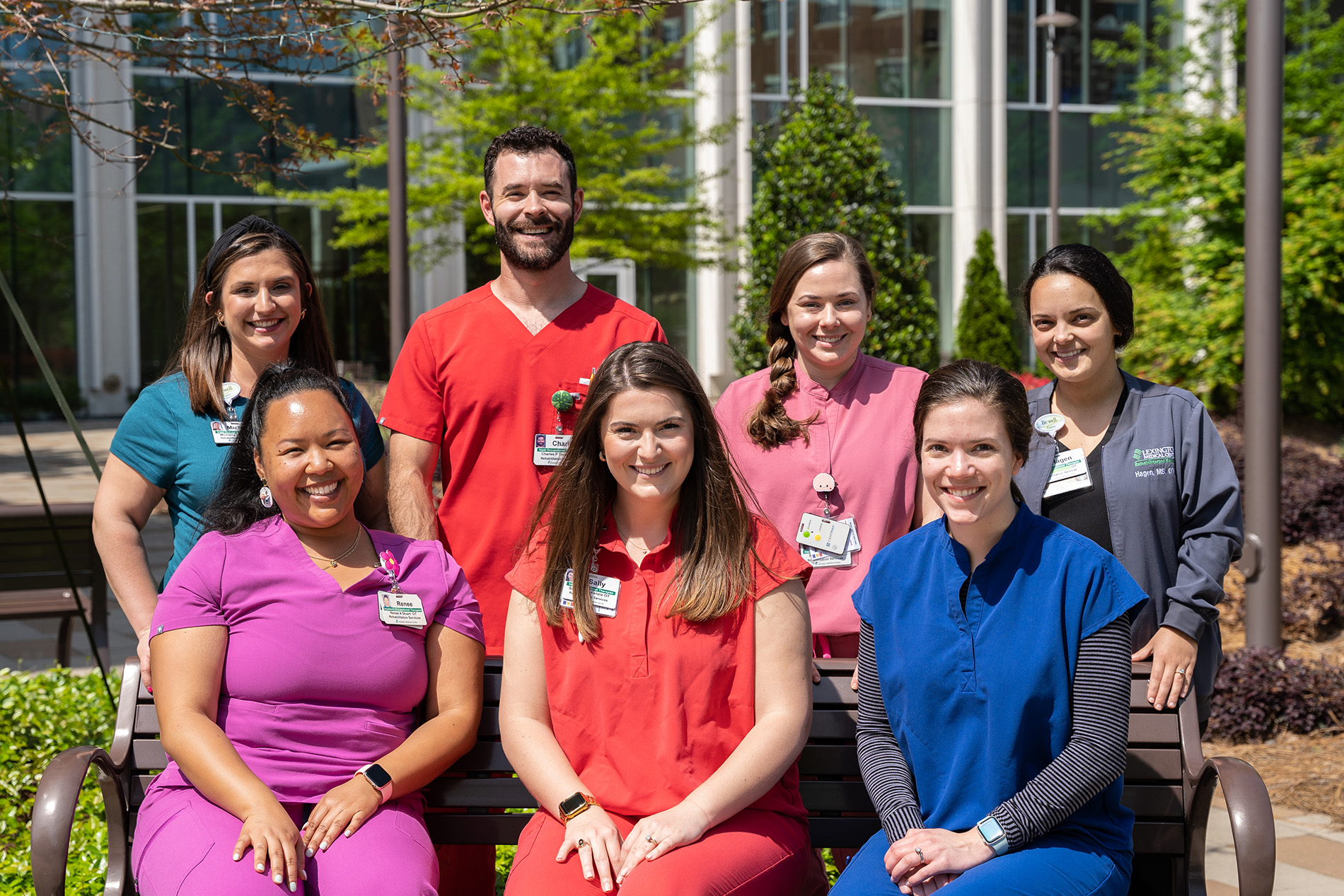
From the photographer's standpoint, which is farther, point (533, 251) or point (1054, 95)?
point (1054, 95)

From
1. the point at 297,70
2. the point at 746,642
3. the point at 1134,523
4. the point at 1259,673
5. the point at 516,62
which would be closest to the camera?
the point at 746,642

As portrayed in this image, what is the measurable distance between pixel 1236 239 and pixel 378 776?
15.0 meters

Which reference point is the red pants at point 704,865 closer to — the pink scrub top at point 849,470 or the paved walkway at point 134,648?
the pink scrub top at point 849,470

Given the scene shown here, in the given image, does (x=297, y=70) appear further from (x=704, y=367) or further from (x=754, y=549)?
(x=704, y=367)

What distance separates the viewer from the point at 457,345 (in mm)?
3727

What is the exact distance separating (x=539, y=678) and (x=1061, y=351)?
5.36ft

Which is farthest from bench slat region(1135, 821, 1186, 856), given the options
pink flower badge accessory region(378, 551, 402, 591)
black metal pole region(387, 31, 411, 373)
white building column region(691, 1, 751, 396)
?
white building column region(691, 1, 751, 396)

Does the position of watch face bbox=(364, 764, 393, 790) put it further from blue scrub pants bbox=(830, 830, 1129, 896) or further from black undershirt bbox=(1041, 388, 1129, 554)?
black undershirt bbox=(1041, 388, 1129, 554)

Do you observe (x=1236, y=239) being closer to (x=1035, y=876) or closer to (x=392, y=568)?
(x=1035, y=876)

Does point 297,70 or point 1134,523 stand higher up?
point 297,70

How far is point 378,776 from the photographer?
2.94m

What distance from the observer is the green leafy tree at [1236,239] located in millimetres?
14891

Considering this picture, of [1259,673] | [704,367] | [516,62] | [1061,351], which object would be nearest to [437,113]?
[516,62]

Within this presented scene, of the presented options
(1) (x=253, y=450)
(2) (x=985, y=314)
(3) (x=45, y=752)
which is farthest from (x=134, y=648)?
(2) (x=985, y=314)
